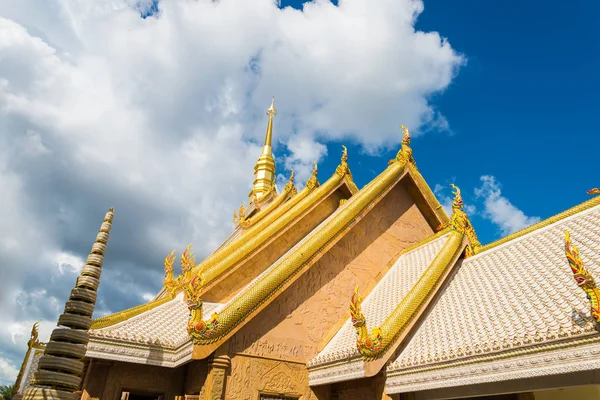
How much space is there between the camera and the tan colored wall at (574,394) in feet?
25.0

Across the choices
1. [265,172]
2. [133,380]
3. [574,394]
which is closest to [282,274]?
Result: [133,380]

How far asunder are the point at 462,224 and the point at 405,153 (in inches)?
122

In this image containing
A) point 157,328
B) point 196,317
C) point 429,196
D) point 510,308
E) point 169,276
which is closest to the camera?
point 510,308

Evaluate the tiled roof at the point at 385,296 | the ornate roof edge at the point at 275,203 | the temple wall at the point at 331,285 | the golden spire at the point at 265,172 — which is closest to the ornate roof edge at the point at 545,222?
the tiled roof at the point at 385,296

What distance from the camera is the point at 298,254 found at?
8.12 meters

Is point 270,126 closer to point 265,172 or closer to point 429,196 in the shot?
point 265,172

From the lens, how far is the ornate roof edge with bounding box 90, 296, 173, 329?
755cm

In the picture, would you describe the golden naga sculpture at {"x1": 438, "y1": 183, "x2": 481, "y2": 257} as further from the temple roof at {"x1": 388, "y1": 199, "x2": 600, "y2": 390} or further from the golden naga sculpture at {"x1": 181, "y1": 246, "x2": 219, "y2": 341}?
the golden naga sculpture at {"x1": 181, "y1": 246, "x2": 219, "y2": 341}

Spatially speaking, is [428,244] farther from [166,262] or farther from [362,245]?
[166,262]

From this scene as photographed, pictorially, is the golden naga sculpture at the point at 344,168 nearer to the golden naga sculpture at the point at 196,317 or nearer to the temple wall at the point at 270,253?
the temple wall at the point at 270,253

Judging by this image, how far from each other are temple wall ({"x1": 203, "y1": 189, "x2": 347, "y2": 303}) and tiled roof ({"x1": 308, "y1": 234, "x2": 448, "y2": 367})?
277 cm

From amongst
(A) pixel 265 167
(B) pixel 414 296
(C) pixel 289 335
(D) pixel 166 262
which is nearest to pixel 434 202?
(B) pixel 414 296

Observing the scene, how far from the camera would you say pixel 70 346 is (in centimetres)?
489

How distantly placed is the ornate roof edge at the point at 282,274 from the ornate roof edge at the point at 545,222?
105 inches
